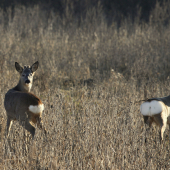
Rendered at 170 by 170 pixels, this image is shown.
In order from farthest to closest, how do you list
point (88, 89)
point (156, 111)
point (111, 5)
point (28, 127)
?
point (111, 5) → point (88, 89) → point (156, 111) → point (28, 127)

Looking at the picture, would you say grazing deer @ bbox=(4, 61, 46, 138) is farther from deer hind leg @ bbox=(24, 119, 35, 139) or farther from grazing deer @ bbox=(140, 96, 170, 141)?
grazing deer @ bbox=(140, 96, 170, 141)

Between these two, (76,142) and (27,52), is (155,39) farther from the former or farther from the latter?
(76,142)

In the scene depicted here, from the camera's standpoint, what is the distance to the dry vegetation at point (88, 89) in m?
3.33

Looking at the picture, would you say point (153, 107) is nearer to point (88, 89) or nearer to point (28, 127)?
point (28, 127)

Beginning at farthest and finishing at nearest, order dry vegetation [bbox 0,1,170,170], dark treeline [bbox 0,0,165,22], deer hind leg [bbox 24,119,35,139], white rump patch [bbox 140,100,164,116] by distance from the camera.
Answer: dark treeline [bbox 0,0,165,22] → white rump patch [bbox 140,100,164,116] → deer hind leg [bbox 24,119,35,139] → dry vegetation [bbox 0,1,170,170]

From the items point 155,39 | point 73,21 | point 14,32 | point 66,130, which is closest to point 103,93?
point 66,130

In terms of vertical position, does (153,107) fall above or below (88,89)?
below

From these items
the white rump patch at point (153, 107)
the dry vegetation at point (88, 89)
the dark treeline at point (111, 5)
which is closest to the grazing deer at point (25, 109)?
the dry vegetation at point (88, 89)

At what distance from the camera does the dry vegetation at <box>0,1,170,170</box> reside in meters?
3.33

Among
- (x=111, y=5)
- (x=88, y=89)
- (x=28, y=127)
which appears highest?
(x=111, y=5)

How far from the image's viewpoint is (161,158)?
137 inches

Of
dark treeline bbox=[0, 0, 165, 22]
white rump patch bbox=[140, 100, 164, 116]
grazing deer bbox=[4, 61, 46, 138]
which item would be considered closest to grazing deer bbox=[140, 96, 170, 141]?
white rump patch bbox=[140, 100, 164, 116]

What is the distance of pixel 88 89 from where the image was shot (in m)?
6.51

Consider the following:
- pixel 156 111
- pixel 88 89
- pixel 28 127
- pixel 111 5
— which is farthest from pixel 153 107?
A: pixel 111 5
